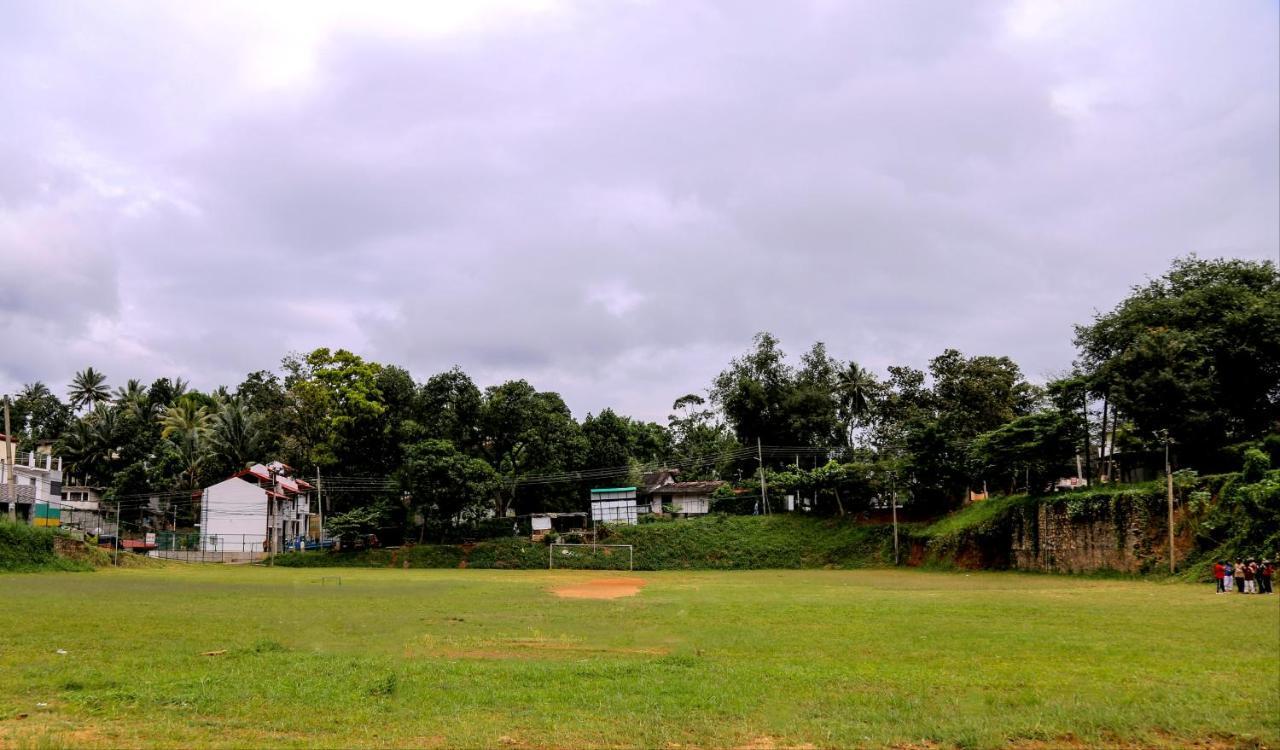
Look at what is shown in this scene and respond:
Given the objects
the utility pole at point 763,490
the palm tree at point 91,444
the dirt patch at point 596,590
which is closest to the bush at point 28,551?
the dirt patch at point 596,590

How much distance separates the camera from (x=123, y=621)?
70.4ft

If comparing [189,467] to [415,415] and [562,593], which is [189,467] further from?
[562,593]

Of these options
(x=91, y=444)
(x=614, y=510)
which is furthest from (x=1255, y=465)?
(x=91, y=444)

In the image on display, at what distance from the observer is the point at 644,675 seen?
46.9 ft

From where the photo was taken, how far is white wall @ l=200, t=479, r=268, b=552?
7119cm

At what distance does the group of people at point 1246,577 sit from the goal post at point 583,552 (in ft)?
130

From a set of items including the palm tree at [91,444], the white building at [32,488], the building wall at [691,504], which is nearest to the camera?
the white building at [32,488]

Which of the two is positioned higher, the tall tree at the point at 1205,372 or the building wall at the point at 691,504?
the tall tree at the point at 1205,372

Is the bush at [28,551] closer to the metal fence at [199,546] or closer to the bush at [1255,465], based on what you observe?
the metal fence at [199,546]

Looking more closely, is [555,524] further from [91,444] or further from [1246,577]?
[1246,577]

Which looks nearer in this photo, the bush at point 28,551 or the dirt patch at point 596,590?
the dirt patch at point 596,590

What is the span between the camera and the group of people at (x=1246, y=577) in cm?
2912

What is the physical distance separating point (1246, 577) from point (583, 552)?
45.2 meters

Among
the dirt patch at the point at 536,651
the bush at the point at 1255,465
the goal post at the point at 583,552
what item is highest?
the bush at the point at 1255,465
